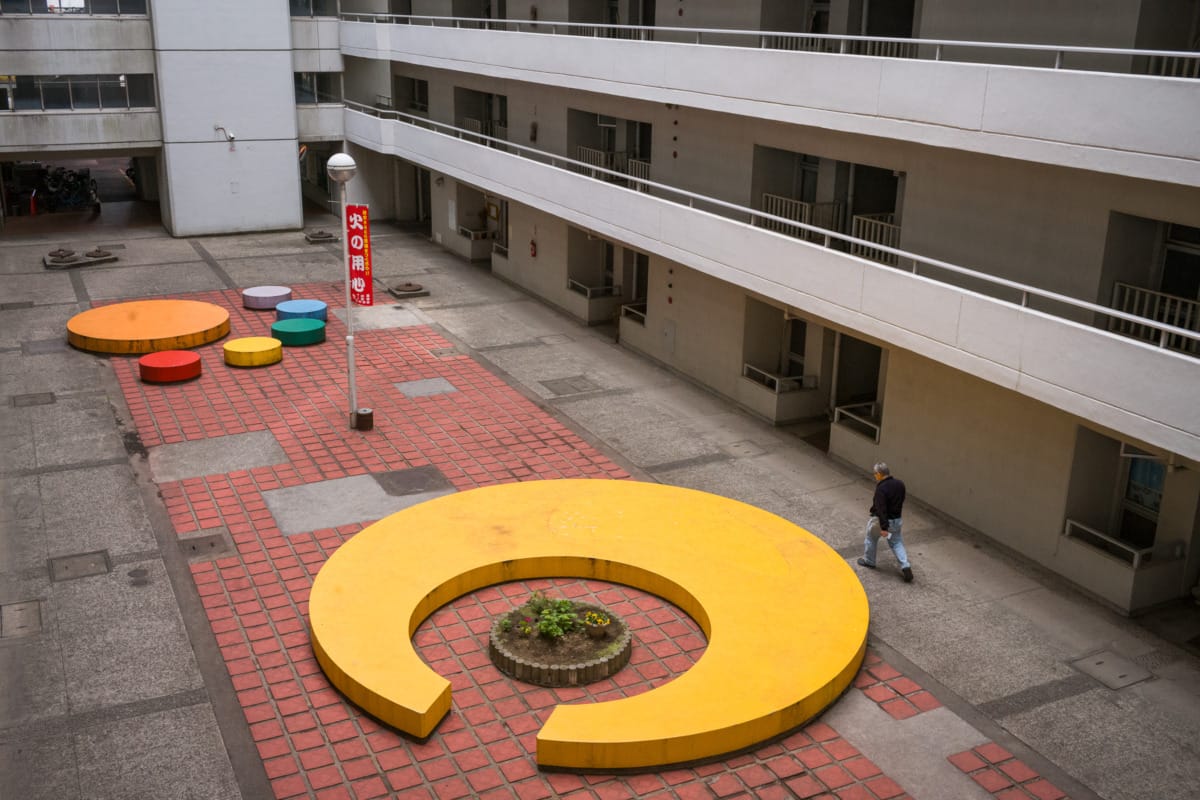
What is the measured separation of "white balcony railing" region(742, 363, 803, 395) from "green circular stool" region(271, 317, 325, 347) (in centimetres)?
1016

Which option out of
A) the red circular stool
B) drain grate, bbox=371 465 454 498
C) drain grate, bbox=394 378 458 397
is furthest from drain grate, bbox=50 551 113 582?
drain grate, bbox=394 378 458 397

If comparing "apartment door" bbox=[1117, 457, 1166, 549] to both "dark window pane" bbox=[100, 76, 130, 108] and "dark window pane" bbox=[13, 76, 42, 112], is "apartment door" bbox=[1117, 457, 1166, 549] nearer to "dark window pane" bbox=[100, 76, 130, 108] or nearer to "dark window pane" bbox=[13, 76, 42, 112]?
"dark window pane" bbox=[100, 76, 130, 108]

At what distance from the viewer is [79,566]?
52.5 feet

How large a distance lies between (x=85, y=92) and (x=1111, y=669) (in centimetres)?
3489

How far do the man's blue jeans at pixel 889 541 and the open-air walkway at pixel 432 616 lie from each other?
358mm

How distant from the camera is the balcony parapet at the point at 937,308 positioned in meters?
A: 13.3

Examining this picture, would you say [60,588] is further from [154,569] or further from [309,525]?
[309,525]

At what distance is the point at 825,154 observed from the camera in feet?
66.7

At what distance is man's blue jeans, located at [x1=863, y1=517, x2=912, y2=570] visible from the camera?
15844 mm

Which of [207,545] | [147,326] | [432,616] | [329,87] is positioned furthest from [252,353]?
[329,87]

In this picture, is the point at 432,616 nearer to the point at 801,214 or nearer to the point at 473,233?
the point at 801,214

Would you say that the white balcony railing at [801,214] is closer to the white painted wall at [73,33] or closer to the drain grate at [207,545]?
the drain grate at [207,545]

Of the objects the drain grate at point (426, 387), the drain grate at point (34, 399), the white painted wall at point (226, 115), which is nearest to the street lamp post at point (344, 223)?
the drain grate at point (426, 387)

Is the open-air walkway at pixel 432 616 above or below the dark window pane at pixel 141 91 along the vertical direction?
below
